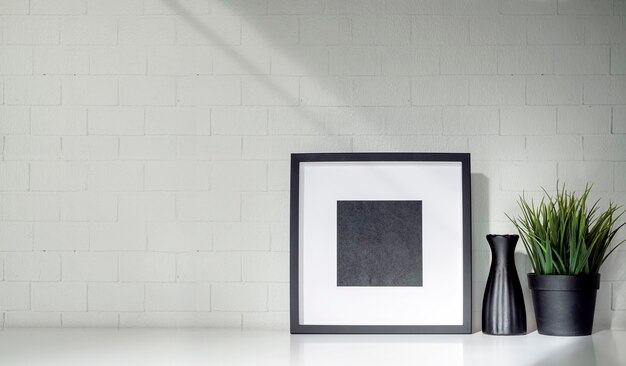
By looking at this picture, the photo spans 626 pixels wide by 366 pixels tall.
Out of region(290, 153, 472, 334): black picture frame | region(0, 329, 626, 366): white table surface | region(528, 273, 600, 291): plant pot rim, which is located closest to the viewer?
region(0, 329, 626, 366): white table surface

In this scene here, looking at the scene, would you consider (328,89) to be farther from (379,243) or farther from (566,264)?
(566,264)

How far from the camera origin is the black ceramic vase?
2.30 metres

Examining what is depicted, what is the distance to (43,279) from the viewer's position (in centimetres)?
249

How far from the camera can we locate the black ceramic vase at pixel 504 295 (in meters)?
2.30

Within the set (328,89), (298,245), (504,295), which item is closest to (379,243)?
(298,245)

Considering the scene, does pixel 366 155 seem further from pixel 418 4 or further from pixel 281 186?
pixel 418 4

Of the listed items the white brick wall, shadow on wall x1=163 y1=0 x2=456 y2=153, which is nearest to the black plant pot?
the white brick wall

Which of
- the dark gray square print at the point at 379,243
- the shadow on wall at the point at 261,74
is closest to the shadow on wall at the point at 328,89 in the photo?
the shadow on wall at the point at 261,74

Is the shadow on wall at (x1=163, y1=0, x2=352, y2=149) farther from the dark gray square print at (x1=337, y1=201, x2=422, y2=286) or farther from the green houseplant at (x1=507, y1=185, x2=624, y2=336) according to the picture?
the green houseplant at (x1=507, y1=185, x2=624, y2=336)

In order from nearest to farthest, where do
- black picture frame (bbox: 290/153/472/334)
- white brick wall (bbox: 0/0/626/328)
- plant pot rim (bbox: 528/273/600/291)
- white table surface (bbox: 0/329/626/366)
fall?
white table surface (bbox: 0/329/626/366)
plant pot rim (bbox: 528/273/600/291)
black picture frame (bbox: 290/153/472/334)
white brick wall (bbox: 0/0/626/328)

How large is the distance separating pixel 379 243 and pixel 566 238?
60 cm

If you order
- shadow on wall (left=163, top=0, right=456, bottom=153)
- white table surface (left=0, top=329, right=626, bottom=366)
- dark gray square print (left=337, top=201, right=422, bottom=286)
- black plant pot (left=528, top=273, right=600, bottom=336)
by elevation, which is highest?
shadow on wall (left=163, top=0, right=456, bottom=153)

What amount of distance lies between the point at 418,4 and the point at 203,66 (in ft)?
2.58

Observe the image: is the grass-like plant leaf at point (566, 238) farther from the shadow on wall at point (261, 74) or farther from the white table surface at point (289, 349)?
the shadow on wall at point (261, 74)
